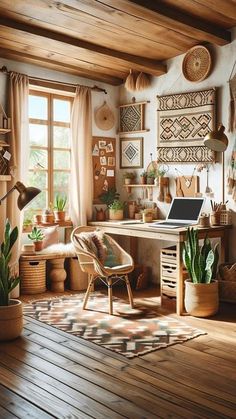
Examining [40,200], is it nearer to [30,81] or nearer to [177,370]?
[30,81]

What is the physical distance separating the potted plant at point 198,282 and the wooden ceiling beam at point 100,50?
7.13ft

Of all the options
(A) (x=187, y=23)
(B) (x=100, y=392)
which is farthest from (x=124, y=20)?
(B) (x=100, y=392)

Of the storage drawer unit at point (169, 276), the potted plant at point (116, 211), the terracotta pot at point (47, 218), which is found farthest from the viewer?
the potted plant at point (116, 211)

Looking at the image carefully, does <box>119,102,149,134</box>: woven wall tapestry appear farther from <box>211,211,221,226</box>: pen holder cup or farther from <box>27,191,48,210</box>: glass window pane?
<box>211,211,221,226</box>: pen holder cup

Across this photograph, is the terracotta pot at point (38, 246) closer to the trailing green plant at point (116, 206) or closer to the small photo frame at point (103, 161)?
the trailing green plant at point (116, 206)

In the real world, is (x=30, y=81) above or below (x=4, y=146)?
above

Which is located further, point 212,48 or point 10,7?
point 212,48

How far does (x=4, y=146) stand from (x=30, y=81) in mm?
869

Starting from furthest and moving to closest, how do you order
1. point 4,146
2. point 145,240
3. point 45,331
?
point 145,240 < point 4,146 < point 45,331

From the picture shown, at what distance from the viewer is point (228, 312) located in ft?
15.8

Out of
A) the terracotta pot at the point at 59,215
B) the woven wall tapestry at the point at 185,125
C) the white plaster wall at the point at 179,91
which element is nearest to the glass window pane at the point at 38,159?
the terracotta pot at the point at 59,215

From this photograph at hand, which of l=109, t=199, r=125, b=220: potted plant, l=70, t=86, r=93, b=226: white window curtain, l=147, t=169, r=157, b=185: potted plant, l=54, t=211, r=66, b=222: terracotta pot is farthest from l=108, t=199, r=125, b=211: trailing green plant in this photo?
l=54, t=211, r=66, b=222: terracotta pot

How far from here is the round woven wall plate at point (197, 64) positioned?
17.6 feet

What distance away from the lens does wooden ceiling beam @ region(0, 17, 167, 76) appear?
4.61 metres
